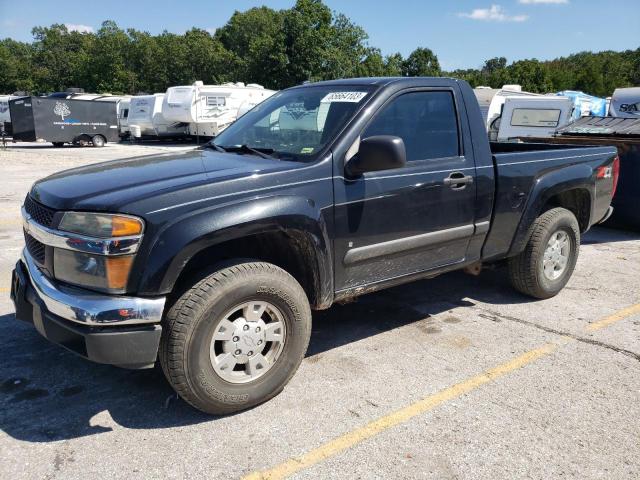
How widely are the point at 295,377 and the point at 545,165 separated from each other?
108 inches

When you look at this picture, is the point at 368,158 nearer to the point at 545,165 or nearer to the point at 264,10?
the point at 545,165

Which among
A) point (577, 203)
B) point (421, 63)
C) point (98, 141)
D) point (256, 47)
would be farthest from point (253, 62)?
point (577, 203)

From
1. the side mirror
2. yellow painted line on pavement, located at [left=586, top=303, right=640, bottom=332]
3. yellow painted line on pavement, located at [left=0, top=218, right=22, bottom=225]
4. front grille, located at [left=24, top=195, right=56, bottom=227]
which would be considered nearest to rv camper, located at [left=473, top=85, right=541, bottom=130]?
yellow painted line on pavement, located at [left=586, top=303, right=640, bottom=332]

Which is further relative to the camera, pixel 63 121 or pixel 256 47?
pixel 256 47

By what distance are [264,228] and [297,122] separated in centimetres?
109

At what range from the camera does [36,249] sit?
123 inches

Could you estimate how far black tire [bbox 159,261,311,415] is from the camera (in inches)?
110

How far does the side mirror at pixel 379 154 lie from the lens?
3.18m

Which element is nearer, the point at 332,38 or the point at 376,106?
the point at 376,106

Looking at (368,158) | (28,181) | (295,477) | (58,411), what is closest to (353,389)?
(295,477)

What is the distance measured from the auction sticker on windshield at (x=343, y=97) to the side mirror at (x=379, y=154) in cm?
52

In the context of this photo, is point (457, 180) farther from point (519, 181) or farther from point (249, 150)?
point (249, 150)

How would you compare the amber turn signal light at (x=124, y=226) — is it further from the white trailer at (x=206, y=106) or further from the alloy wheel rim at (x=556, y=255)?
the white trailer at (x=206, y=106)

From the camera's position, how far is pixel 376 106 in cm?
358
